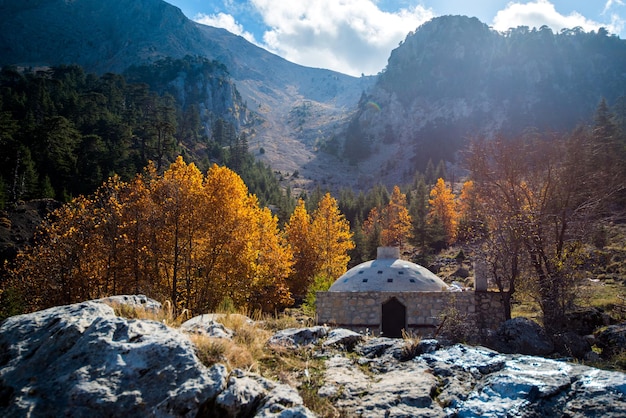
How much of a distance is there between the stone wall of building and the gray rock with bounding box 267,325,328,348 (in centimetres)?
926

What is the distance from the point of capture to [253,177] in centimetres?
8850

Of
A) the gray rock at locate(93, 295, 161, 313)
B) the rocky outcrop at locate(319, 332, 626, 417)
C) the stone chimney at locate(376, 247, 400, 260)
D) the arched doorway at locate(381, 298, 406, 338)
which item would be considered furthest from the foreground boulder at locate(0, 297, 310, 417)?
the stone chimney at locate(376, 247, 400, 260)

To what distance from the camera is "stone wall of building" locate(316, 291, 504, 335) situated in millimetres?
18297

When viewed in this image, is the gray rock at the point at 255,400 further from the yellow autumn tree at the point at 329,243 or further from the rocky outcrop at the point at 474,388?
the yellow autumn tree at the point at 329,243

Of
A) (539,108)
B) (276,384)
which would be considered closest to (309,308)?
(276,384)

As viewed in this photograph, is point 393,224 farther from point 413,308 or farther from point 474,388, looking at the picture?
point 474,388

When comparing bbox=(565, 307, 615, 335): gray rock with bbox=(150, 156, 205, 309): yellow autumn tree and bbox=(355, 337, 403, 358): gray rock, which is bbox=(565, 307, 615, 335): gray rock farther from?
bbox=(150, 156, 205, 309): yellow autumn tree

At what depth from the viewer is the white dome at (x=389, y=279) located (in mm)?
20203

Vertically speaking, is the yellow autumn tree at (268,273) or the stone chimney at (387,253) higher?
the stone chimney at (387,253)

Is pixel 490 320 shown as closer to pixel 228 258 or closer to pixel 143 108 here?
pixel 228 258

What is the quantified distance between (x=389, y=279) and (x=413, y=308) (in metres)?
2.15

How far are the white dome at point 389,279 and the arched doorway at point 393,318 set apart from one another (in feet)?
3.10

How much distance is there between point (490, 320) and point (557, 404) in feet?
45.0

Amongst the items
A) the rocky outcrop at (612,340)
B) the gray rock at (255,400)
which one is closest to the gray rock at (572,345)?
the rocky outcrop at (612,340)
